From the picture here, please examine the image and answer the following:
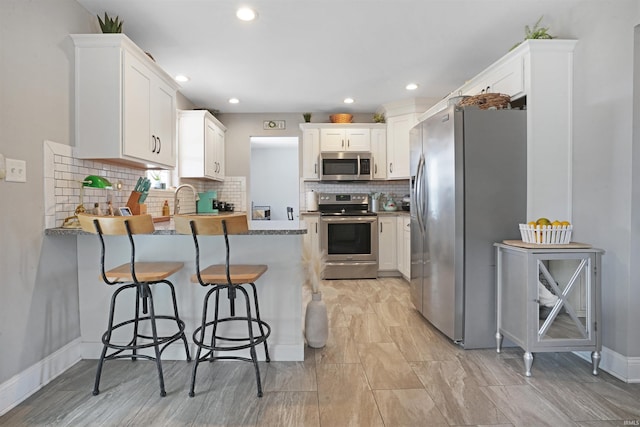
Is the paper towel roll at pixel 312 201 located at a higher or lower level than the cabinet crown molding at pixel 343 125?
lower

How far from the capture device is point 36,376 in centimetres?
192

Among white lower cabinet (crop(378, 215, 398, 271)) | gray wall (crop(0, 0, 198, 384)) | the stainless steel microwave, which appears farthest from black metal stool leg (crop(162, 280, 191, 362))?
the stainless steel microwave

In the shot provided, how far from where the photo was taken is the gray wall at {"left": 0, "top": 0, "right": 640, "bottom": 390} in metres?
1.78

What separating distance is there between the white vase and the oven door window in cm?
226

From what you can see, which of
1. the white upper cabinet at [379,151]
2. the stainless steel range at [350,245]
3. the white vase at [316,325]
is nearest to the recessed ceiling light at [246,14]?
the white vase at [316,325]

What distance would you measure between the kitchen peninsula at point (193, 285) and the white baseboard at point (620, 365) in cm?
186

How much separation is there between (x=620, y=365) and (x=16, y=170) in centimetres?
348

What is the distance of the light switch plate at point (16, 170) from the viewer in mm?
1756

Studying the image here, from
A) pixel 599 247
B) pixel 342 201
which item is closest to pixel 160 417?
pixel 599 247

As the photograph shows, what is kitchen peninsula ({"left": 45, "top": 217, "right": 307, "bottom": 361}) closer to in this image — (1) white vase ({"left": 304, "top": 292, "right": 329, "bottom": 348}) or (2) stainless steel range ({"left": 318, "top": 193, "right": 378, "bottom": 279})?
(1) white vase ({"left": 304, "top": 292, "right": 329, "bottom": 348})

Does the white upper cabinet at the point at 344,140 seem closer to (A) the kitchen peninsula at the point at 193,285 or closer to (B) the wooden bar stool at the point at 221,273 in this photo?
(A) the kitchen peninsula at the point at 193,285

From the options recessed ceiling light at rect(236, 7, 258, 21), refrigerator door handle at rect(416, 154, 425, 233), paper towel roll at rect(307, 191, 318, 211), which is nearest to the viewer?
recessed ceiling light at rect(236, 7, 258, 21)

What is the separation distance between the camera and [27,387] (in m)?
1.86

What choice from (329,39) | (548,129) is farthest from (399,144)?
(548,129)
